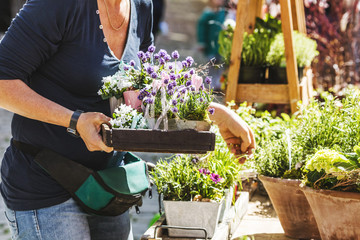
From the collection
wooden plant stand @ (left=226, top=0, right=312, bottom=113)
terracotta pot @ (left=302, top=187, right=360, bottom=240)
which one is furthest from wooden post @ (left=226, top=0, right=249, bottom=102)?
terracotta pot @ (left=302, top=187, right=360, bottom=240)

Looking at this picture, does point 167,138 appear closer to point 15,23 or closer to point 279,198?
point 15,23

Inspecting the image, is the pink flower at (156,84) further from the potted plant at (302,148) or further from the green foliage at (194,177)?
the potted plant at (302,148)

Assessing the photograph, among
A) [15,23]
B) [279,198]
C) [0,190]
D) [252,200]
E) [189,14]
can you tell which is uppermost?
[189,14]

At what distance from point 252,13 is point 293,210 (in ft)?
6.24

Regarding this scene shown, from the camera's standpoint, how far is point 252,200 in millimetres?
3102

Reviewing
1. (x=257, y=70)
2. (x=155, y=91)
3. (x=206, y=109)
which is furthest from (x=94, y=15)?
(x=257, y=70)

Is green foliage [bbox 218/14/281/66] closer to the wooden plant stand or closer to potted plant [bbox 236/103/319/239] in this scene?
the wooden plant stand

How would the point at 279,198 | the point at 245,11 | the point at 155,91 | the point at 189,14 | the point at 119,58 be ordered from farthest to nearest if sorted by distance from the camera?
the point at 189,14 → the point at 245,11 → the point at 279,198 → the point at 119,58 → the point at 155,91

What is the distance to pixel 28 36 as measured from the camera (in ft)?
5.18

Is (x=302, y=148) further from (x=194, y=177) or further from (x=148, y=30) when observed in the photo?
(x=148, y=30)

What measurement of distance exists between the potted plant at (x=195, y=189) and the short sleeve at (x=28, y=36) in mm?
819

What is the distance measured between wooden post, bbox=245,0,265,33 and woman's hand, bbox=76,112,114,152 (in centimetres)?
245

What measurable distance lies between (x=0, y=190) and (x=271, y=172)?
1114 mm

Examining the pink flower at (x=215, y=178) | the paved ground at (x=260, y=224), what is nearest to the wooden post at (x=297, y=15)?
the paved ground at (x=260, y=224)
